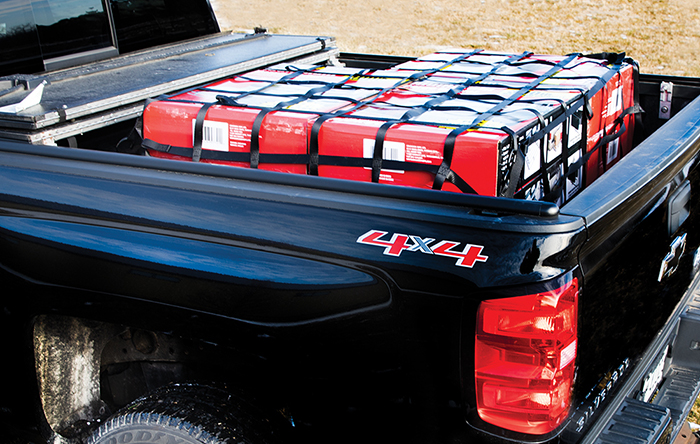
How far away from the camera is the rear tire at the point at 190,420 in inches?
75.9

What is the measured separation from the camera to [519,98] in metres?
2.51

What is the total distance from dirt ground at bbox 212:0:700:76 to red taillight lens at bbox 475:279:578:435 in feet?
30.2

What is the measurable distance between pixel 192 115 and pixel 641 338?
1746 mm

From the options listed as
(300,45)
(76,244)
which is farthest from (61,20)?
(76,244)

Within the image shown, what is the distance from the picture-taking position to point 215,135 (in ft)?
8.16

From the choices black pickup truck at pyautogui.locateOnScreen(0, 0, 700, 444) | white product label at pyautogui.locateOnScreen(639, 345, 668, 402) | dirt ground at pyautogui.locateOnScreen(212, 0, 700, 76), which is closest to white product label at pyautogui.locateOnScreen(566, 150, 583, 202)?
black pickup truck at pyautogui.locateOnScreen(0, 0, 700, 444)

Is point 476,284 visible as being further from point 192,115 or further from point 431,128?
point 192,115

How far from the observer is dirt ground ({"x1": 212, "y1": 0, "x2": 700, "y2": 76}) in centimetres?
1156

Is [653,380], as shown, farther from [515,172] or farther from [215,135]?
[215,135]

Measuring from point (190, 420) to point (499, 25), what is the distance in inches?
512

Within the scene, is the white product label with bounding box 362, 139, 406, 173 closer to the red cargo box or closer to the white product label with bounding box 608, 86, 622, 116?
the red cargo box

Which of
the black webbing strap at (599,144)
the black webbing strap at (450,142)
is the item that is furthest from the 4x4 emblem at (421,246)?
the black webbing strap at (599,144)

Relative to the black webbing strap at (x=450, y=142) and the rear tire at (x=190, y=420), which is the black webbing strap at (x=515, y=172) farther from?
the rear tire at (x=190, y=420)

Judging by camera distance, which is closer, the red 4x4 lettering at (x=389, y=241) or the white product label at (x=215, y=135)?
the red 4x4 lettering at (x=389, y=241)
